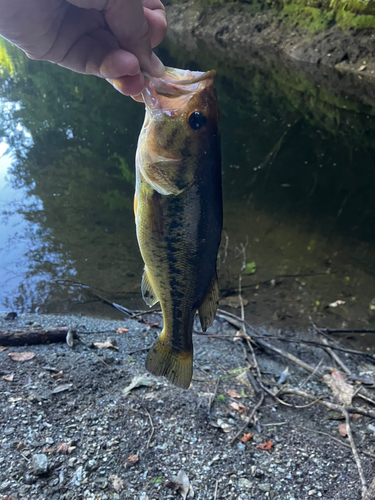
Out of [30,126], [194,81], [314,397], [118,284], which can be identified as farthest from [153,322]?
[30,126]

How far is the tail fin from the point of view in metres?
2.32

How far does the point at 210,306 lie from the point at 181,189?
2.30ft

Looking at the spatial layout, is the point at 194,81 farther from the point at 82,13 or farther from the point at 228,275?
the point at 228,275

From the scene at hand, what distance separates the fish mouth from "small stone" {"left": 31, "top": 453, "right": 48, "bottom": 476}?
2339 millimetres

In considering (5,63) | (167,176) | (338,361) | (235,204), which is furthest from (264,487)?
(5,63)

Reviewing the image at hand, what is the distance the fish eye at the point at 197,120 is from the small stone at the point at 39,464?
236cm

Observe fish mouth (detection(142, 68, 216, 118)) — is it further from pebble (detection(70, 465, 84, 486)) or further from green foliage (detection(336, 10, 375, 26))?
green foliage (detection(336, 10, 375, 26))

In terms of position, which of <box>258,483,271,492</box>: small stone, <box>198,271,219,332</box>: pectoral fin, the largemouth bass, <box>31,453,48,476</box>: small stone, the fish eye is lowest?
<box>258,483,271,492</box>: small stone

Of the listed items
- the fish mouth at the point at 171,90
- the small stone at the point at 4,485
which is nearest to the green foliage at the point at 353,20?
the fish mouth at the point at 171,90

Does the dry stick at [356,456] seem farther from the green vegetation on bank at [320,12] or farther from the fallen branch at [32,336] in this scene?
the green vegetation on bank at [320,12]

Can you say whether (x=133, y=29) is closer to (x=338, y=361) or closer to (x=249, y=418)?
(x=249, y=418)

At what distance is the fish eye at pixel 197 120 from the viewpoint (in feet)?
6.36

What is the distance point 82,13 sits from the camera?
1.96 m

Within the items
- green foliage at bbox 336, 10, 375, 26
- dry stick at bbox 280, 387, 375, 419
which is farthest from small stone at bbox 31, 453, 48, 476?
green foliage at bbox 336, 10, 375, 26
